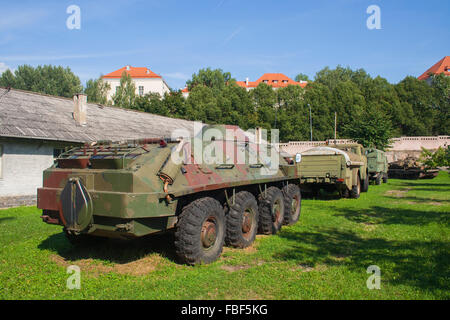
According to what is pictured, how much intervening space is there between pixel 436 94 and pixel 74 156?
59.2 meters

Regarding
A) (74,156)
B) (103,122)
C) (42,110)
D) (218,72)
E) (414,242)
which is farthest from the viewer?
(218,72)

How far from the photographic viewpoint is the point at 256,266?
5.33m

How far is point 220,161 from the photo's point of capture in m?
6.16

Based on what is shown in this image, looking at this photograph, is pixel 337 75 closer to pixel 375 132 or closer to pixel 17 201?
pixel 375 132

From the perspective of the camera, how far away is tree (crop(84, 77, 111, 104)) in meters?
54.8

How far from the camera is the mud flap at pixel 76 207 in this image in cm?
478

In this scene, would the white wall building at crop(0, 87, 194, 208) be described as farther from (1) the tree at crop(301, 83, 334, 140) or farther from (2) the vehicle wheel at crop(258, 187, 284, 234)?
(1) the tree at crop(301, 83, 334, 140)

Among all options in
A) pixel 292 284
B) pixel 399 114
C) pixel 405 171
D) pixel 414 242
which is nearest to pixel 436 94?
pixel 399 114

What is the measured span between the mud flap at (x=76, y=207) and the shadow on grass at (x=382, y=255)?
2968mm

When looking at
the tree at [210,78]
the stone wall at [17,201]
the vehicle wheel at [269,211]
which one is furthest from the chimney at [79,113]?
the tree at [210,78]

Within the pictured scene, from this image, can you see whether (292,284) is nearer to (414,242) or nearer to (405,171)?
(414,242)

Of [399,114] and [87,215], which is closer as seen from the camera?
[87,215]

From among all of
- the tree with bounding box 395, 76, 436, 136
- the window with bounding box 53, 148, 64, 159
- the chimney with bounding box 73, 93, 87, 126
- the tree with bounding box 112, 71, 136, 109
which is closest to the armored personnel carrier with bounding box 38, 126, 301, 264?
the window with bounding box 53, 148, 64, 159

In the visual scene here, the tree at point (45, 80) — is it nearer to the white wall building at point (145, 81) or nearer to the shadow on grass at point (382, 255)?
the white wall building at point (145, 81)
